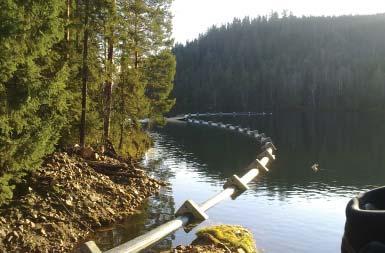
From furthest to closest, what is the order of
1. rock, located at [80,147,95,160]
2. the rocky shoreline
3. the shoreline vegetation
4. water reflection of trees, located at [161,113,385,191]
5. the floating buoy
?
the floating buoy → water reflection of trees, located at [161,113,385,191] → rock, located at [80,147,95,160] → the rocky shoreline → the shoreline vegetation

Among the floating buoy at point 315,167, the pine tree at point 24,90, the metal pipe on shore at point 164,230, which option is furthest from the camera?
the floating buoy at point 315,167

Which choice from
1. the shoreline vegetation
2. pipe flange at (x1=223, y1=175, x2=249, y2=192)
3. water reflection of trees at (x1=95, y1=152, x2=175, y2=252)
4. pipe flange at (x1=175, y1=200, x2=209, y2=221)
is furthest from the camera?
pipe flange at (x1=223, y1=175, x2=249, y2=192)

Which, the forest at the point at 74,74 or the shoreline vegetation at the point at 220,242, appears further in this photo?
the forest at the point at 74,74

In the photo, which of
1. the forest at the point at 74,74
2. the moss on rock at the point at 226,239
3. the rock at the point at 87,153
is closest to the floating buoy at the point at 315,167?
the forest at the point at 74,74

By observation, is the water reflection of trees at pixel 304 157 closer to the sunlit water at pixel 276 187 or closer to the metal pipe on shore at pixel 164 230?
the sunlit water at pixel 276 187

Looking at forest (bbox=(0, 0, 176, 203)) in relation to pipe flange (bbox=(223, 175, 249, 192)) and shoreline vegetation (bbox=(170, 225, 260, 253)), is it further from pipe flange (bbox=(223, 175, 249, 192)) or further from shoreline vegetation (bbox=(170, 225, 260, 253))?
pipe flange (bbox=(223, 175, 249, 192))

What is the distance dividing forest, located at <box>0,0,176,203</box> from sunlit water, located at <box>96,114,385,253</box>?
15.2ft

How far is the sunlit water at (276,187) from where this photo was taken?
62.6 ft

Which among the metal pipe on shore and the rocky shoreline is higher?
the metal pipe on shore

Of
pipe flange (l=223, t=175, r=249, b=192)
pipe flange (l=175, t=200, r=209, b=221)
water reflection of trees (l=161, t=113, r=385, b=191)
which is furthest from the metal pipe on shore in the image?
water reflection of trees (l=161, t=113, r=385, b=191)

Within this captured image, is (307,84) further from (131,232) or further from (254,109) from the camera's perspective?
(131,232)

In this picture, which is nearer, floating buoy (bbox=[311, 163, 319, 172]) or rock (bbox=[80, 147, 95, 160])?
rock (bbox=[80, 147, 95, 160])

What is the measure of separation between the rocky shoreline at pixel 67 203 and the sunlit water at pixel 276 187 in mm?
999

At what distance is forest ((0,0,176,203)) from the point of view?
15.9 metres
